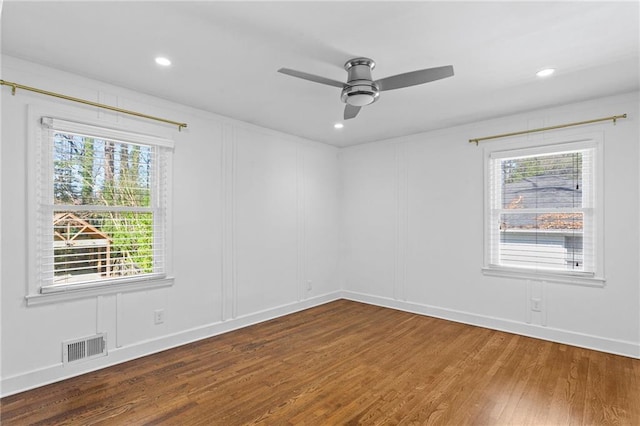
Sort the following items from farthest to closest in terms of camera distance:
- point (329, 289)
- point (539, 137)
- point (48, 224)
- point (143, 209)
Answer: point (329, 289)
point (539, 137)
point (143, 209)
point (48, 224)

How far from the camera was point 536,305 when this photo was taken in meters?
3.98

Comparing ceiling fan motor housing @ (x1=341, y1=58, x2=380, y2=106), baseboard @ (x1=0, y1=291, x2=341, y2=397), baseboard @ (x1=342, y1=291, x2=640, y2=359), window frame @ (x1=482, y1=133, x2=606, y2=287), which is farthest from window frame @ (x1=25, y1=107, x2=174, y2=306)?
window frame @ (x1=482, y1=133, x2=606, y2=287)

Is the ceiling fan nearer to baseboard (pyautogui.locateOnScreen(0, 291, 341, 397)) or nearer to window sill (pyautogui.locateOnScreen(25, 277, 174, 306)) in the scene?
window sill (pyautogui.locateOnScreen(25, 277, 174, 306))

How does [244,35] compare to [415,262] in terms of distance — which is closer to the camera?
[244,35]

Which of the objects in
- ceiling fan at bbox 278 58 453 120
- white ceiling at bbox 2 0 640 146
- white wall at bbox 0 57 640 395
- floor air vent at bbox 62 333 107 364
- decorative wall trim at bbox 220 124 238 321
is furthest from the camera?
decorative wall trim at bbox 220 124 238 321

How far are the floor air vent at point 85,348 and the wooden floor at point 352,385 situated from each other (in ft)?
0.57

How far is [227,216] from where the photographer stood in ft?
13.9

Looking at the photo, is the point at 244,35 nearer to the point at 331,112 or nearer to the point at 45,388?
the point at 331,112

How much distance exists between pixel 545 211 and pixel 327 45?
10.4 ft

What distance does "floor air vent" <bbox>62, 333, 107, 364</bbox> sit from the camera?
2.97m

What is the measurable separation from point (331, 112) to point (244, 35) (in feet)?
5.73

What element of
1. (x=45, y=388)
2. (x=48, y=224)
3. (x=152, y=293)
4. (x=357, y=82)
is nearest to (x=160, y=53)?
(x=357, y=82)

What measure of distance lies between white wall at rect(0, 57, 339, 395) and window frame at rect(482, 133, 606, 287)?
7.88 feet

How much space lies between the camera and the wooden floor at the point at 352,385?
2.43m
